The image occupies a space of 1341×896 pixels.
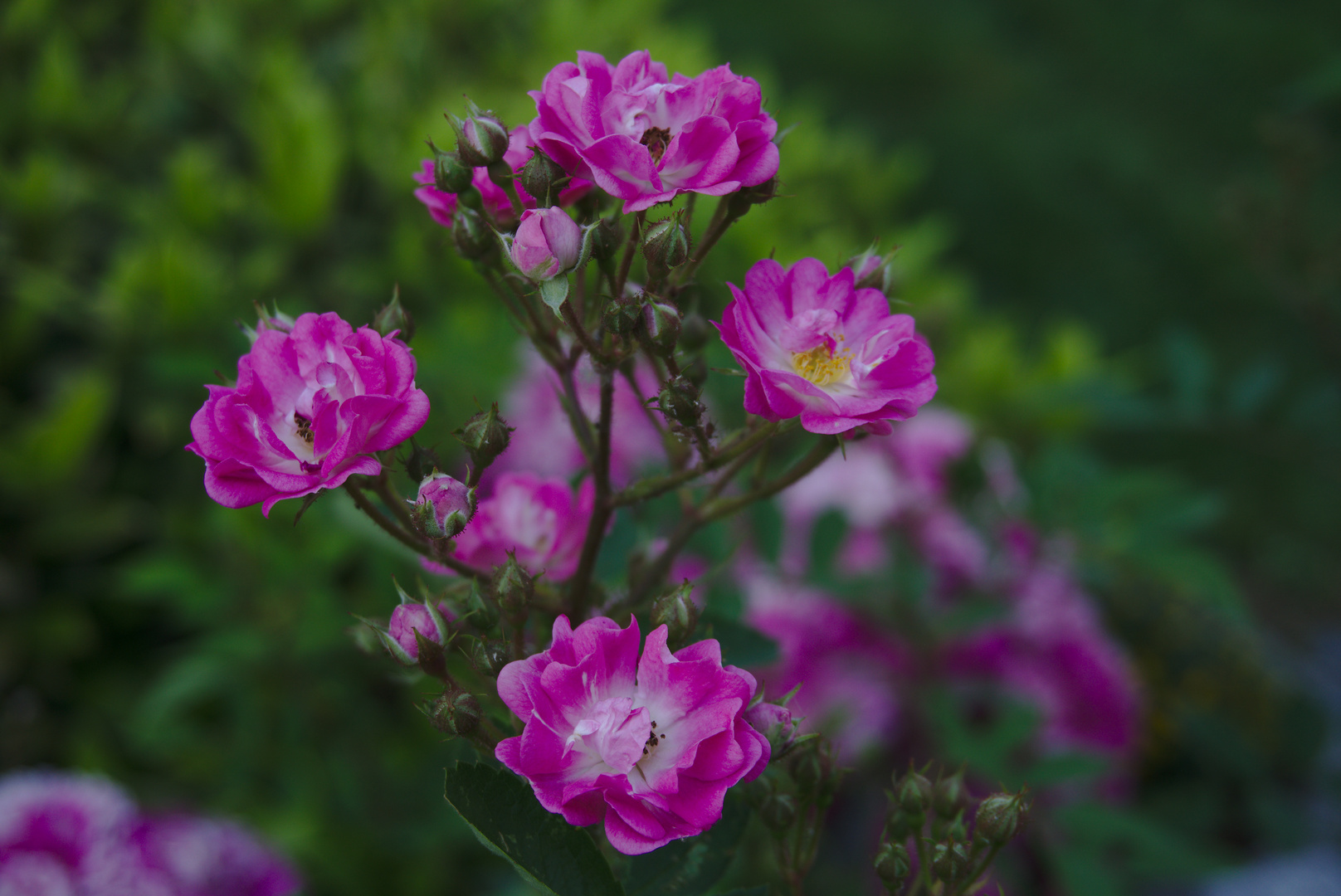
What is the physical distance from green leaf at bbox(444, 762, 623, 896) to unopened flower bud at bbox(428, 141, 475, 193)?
1.15ft

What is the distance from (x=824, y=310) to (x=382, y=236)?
72.0 inches

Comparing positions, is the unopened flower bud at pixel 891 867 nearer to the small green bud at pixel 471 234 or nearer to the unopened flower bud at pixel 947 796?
the unopened flower bud at pixel 947 796

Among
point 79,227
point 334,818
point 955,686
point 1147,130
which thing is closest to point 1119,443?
point 1147,130

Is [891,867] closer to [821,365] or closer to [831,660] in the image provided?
[821,365]

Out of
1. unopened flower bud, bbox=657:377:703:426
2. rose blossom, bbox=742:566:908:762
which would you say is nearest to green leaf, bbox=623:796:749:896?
unopened flower bud, bbox=657:377:703:426

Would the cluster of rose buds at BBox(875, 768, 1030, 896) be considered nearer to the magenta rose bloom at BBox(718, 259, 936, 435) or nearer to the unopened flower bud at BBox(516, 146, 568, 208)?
the magenta rose bloom at BBox(718, 259, 936, 435)

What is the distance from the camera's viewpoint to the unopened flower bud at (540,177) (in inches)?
25.1

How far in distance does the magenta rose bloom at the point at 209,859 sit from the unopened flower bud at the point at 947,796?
85 centimetres

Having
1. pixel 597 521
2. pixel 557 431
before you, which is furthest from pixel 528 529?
pixel 557 431

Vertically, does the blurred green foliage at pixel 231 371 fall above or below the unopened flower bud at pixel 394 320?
below

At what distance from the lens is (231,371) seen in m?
1.82

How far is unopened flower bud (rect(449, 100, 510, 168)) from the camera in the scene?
0.66m

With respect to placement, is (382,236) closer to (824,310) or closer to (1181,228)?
(824,310)

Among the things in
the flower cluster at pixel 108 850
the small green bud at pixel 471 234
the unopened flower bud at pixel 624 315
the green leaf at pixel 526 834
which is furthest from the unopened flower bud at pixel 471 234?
the flower cluster at pixel 108 850
